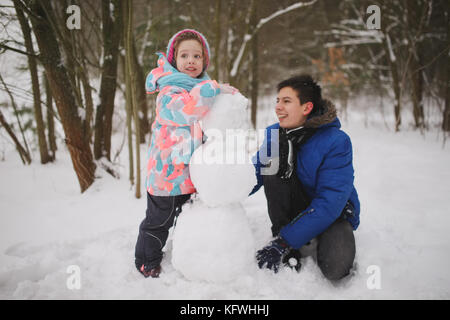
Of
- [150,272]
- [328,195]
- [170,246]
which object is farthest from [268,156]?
[150,272]

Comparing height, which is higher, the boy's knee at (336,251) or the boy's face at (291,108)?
the boy's face at (291,108)

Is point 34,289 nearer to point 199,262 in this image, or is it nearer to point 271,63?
point 199,262

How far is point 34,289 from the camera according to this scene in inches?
54.2

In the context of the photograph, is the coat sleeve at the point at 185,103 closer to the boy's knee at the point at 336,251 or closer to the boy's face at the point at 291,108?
Result: the boy's face at the point at 291,108

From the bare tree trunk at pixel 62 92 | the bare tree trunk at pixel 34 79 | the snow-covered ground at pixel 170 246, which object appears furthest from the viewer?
the bare tree trunk at pixel 34 79

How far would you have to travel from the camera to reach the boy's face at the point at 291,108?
5.15 ft

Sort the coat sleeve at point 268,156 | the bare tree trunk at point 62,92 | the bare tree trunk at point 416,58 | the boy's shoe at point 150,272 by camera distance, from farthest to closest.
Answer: the bare tree trunk at point 416,58, the bare tree trunk at point 62,92, the coat sleeve at point 268,156, the boy's shoe at point 150,272

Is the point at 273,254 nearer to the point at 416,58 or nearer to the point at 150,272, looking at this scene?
the point at 150,272

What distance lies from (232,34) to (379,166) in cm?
A: 454

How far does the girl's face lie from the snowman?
0.30 m

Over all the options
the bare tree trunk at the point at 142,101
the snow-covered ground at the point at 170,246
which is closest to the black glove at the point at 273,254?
the snow-covered ground at the point at 170,246

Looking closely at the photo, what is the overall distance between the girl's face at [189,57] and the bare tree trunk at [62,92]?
1766 millimetres

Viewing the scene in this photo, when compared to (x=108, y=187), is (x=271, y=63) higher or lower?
higher
